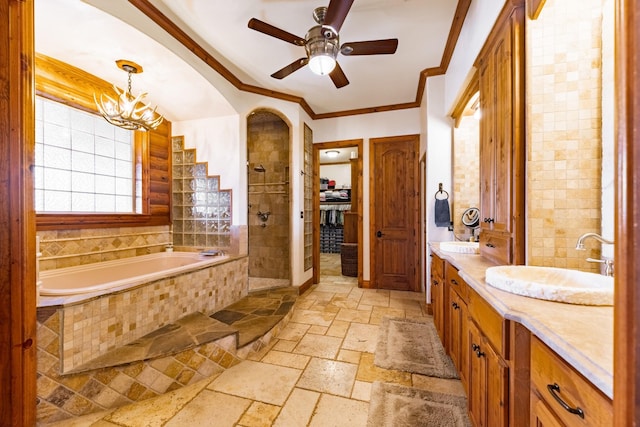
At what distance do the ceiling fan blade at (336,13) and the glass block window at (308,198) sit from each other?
7.18 feet

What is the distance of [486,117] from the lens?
183cm

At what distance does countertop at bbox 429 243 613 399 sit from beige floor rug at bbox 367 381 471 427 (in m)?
0.98

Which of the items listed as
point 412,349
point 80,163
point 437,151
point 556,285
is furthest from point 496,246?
point 80,163

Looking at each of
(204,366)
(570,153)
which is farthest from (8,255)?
(570,153)

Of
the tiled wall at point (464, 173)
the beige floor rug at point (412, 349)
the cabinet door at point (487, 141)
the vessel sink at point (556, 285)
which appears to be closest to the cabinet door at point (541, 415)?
the vessel sink at point (556, 285)

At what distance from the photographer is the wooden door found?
3924 mm

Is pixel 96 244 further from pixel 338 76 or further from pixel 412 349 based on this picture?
pixel 412 349

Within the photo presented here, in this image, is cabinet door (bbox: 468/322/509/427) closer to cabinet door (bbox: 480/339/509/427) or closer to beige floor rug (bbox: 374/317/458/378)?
cabinet door (bbox: 480/339/509/427)

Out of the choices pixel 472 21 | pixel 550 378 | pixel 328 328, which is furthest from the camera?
pixel 328 328

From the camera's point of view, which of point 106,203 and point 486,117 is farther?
point 106,203

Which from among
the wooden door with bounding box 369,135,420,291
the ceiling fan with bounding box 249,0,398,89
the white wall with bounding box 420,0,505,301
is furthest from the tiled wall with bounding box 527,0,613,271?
the wooden door with bounding box 369,135,420,291

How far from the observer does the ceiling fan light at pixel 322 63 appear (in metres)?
1.98

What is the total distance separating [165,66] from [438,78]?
2.95 meters

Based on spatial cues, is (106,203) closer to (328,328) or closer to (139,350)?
(139,350)
